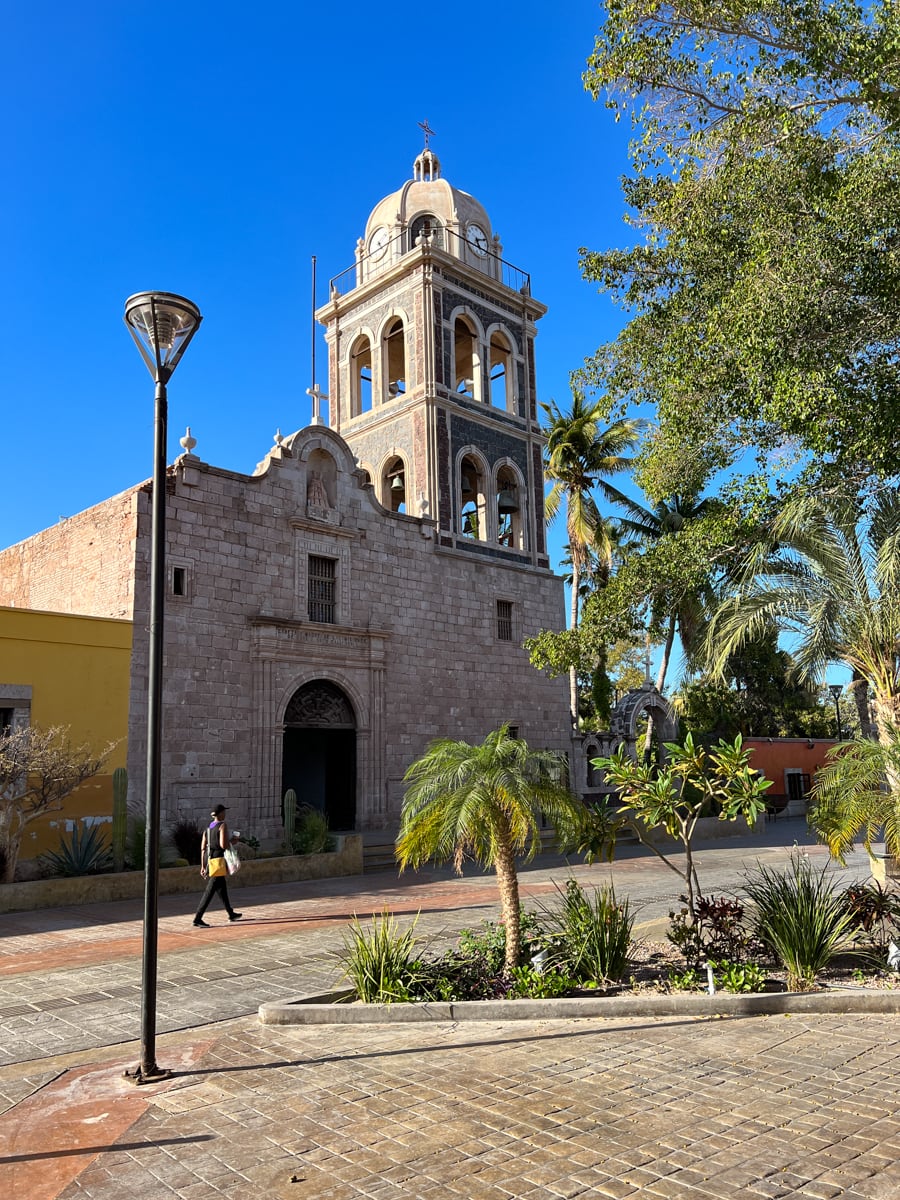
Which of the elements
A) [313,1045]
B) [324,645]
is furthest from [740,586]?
[324,645]

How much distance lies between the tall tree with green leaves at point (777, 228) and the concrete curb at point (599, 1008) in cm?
693

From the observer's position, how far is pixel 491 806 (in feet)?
23.6

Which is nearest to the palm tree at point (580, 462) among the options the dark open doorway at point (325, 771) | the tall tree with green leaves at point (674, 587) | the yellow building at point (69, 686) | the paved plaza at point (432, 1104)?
the tall tree with green leaves at point (674, 587)

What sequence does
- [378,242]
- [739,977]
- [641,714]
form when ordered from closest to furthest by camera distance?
[739,977], [378,242], [641,714]

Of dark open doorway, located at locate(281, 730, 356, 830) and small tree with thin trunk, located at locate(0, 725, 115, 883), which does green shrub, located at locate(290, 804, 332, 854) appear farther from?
small tree with thin trunk, located at locate(0, 725, 115, 883)

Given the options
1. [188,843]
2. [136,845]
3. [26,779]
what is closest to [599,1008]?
[26,779]

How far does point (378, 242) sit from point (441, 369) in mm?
5820

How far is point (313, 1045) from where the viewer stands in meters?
6.18

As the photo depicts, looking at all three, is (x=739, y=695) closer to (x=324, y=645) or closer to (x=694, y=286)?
(x=324, y=645)

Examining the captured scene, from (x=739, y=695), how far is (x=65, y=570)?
28.2 m

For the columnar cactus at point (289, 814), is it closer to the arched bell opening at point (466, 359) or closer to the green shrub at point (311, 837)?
the green shrub at point (311, 837)

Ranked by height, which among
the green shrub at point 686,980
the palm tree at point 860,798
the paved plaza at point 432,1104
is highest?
the palm tree at point 860,798

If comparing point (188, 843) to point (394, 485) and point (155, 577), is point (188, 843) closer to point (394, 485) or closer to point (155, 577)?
point (155, 577)

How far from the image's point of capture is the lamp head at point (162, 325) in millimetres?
6242
